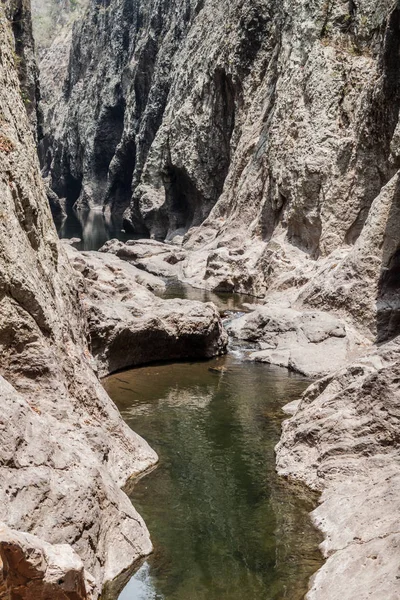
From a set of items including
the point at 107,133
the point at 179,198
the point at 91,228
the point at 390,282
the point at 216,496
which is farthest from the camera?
the point at 107,133

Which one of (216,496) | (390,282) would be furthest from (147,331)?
(216,496)

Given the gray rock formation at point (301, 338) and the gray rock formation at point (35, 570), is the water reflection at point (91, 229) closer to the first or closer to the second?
the gray rock formation at point (301, 338)

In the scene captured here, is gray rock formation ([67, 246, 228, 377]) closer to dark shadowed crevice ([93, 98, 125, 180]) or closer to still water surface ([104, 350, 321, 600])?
still water surface ([104, 350, 321, 600])

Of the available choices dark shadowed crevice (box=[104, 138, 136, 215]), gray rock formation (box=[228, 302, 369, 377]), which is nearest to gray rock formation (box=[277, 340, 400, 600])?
gray rock formation (box=[228, 302, 369, 377])

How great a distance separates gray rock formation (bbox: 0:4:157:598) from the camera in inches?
294

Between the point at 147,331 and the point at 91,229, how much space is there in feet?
167

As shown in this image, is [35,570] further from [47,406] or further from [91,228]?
[91,228]

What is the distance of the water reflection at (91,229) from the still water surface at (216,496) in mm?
36014

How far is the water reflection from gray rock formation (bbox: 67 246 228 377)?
32015 millimetres

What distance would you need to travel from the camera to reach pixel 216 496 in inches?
436

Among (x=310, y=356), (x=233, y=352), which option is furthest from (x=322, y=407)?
(x=233, y=352)

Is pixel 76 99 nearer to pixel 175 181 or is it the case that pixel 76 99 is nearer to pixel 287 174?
pixel 175 181

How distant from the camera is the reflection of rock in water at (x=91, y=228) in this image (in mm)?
56850

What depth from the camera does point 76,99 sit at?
98.8 meters
